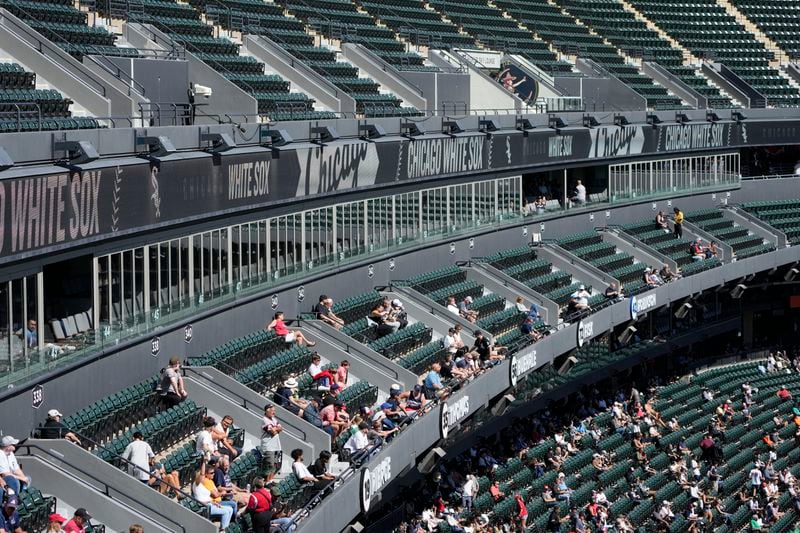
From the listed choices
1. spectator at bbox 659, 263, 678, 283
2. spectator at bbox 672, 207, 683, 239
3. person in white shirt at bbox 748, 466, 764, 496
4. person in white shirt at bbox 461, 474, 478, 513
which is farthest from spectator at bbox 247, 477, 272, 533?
spectator at bbox 672, 207, 683, 239

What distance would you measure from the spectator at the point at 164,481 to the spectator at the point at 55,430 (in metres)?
0.92

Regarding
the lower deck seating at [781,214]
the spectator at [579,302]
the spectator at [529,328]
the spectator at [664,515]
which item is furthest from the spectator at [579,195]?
the spectator at [664,515]

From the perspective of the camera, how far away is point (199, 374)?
18.7 metres

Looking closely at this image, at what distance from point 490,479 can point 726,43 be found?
29069 mm

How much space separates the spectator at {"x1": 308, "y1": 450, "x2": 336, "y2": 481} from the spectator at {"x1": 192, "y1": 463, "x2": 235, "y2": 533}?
1.76 metres

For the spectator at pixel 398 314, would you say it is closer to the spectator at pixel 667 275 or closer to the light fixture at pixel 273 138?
the light fixture at pixel 273 138

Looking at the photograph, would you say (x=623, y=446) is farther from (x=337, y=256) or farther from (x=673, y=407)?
(x=337, y=256)

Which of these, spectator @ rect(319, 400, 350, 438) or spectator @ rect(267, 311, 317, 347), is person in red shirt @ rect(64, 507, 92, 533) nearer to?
spectator @ rect(319, 400, 350, 438)

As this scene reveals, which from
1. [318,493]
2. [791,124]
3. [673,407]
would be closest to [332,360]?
[318,493]

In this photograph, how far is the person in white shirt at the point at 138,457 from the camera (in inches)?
575

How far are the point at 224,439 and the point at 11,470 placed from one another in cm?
324

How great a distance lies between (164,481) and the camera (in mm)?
14219

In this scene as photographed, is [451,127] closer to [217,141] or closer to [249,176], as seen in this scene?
[249,176]

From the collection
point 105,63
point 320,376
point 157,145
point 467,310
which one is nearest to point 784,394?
point 467,310
